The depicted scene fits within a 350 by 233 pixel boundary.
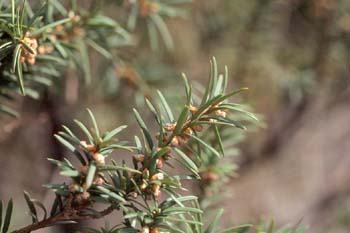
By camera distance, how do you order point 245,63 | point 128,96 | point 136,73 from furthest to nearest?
point 245,63 < point 128,96 < point 136,73

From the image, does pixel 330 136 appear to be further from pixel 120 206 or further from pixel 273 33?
pixel 120 206

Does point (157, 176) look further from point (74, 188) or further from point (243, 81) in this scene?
point (243, 81)

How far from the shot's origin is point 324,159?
2.23m

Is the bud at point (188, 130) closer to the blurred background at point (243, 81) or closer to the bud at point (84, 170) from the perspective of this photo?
the bud at point (84, 170)

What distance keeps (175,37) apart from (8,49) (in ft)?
3.91

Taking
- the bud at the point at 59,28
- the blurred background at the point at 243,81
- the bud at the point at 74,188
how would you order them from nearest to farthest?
the bud at the point at 74,188 → the bud at the point at 59,28 → the blurred background at the point at 243,81

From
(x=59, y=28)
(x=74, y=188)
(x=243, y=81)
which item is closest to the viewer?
(x=74, y=188)

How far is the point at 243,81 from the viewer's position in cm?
150

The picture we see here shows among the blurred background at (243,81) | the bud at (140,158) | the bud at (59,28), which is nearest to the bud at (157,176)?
the bud at (140,158)

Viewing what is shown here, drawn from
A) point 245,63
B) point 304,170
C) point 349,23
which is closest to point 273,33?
point 245,63

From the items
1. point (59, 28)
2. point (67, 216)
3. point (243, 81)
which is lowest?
point (67, 216)

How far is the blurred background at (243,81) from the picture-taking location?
1.22m

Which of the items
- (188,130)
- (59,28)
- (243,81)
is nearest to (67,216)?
(188,130)

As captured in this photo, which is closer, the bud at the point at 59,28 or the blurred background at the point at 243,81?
the bud at the point at 59,28
